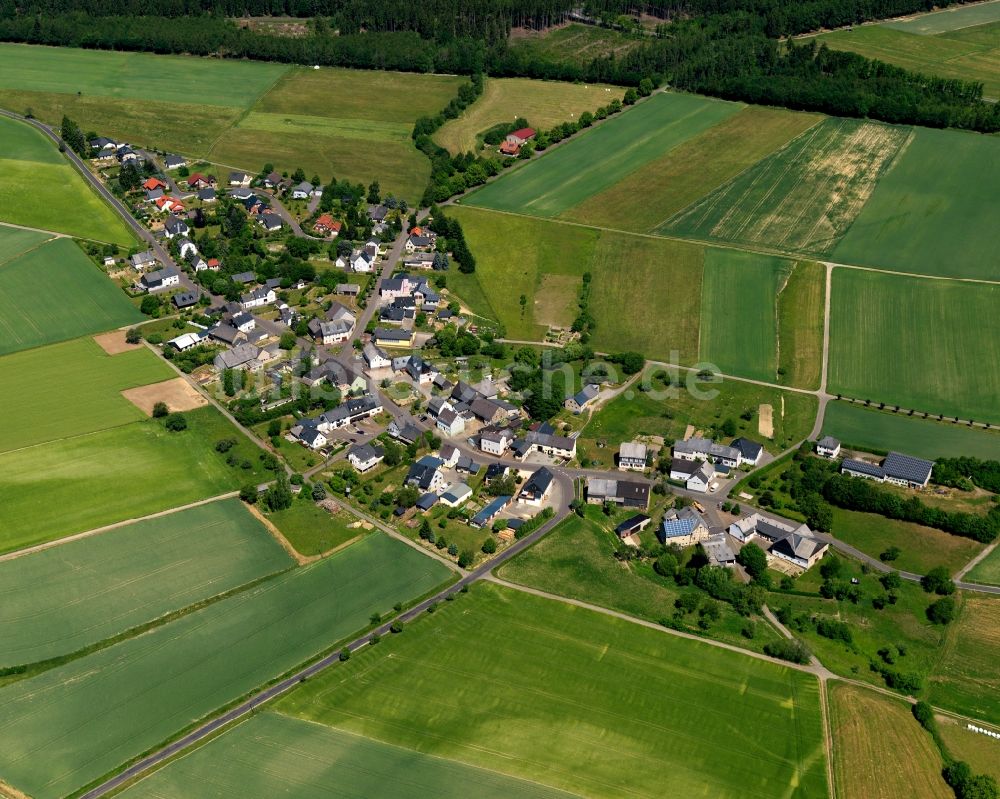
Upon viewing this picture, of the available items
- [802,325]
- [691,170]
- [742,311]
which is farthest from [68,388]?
[691,170]

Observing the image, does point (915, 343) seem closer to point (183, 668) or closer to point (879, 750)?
point (879, 750)

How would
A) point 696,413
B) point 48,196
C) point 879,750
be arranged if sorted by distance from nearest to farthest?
1. point 879,750
2. point 696,413
3. point 48,196

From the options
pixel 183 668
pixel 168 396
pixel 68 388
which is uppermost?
pixel 68 388

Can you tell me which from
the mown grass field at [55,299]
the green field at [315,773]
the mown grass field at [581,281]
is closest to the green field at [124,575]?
the green field at [315,773]

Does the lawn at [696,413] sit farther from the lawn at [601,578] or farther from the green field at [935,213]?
the green field at [935,213]

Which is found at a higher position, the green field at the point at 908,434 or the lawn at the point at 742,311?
the lawn at the point at 742,311

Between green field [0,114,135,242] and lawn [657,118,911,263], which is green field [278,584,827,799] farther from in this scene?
green field [0,114,135,242]

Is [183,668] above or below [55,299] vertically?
below
